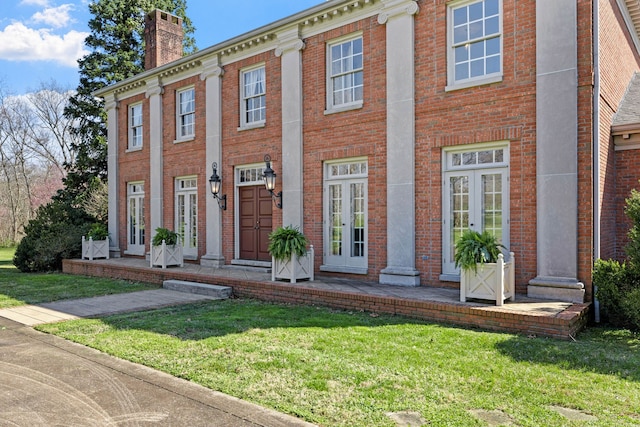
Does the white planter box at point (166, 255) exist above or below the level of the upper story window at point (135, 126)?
→ below

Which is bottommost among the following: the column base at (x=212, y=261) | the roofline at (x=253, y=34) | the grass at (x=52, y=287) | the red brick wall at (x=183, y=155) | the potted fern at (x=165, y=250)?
the grass at (x=52, y=287)

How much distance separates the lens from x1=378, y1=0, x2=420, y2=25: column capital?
30.4 feet

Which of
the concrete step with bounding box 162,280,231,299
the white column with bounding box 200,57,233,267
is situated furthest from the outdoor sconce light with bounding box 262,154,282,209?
the concrete step with bounding box 162,280,231,299

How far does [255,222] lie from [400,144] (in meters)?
4.86

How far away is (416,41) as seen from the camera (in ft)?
30.7

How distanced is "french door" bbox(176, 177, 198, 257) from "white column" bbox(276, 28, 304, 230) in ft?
13.4

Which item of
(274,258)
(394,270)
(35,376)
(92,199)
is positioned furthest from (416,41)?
(92,199)

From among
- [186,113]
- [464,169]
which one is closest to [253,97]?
[186,113]

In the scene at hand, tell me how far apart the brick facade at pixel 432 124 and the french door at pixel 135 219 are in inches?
185

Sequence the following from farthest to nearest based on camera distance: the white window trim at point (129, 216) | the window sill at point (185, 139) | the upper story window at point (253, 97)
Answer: the white window trim at point (129, 216) → the window sill at point (185, 139) → the upper story window at point (253, 97)

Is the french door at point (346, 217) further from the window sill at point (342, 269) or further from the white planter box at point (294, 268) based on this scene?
the white planter box at point (294, 268)

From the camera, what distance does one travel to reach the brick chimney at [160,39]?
16.8 metres

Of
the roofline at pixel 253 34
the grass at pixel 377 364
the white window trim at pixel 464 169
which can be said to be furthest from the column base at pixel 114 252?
the white window trim at pixel 464 169

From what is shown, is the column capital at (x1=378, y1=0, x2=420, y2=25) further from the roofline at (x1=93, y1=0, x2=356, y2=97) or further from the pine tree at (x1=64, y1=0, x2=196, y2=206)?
the pine tree at (x1=64, y1=0, x2=196, y2=206)
